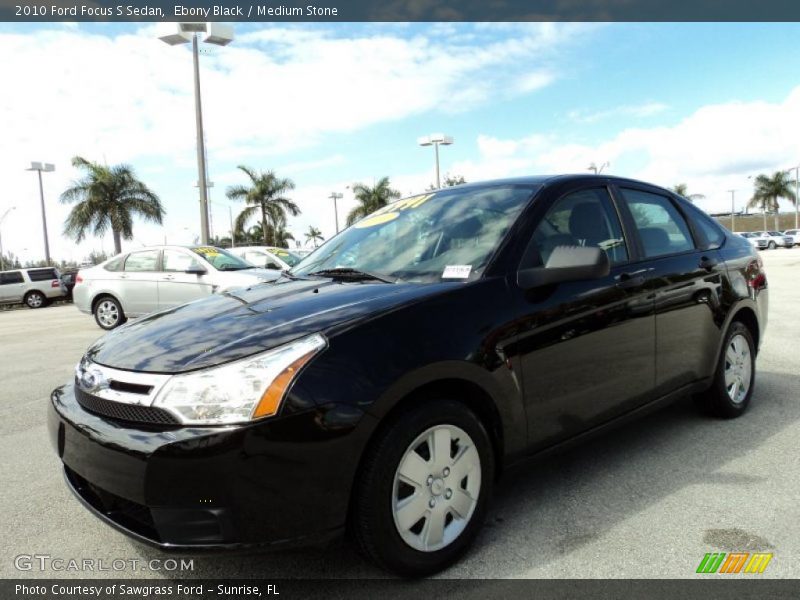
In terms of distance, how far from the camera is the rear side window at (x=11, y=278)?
24062mm

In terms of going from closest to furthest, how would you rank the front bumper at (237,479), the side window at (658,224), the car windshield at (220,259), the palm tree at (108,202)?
the front bumper at (237,479)
the side window at (658,224)
the car windshield at (220,259)
the palm tree at (108,202)

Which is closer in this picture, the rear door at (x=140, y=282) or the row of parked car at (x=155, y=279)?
the row of parked car at (x=155, y=279)

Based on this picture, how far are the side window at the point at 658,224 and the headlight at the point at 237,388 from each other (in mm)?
2298

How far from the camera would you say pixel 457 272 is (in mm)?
2758

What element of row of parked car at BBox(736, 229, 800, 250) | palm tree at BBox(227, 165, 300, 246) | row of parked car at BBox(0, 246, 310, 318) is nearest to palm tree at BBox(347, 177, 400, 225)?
palm tree at BBox(227, 165, 300, 246)

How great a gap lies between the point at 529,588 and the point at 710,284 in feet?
8.07

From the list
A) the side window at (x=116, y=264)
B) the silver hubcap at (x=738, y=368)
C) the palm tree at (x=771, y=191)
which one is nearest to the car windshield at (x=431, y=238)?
the silver hubcap at (x=738, y=368)

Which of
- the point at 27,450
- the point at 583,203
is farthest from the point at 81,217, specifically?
the point at 583,203

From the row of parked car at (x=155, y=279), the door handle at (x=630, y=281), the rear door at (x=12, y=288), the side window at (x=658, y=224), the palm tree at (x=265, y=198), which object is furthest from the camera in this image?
the palm tree at (x=265, y=198)

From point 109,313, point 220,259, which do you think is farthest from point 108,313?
point 220,259

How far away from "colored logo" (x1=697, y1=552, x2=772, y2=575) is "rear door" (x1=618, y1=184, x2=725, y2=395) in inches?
43.3

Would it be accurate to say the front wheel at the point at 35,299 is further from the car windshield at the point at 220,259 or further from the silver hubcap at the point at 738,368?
the silver hubcap at the point at 738,368

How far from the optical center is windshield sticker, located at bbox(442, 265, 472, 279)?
273 cm

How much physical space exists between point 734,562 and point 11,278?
27.5 meters
